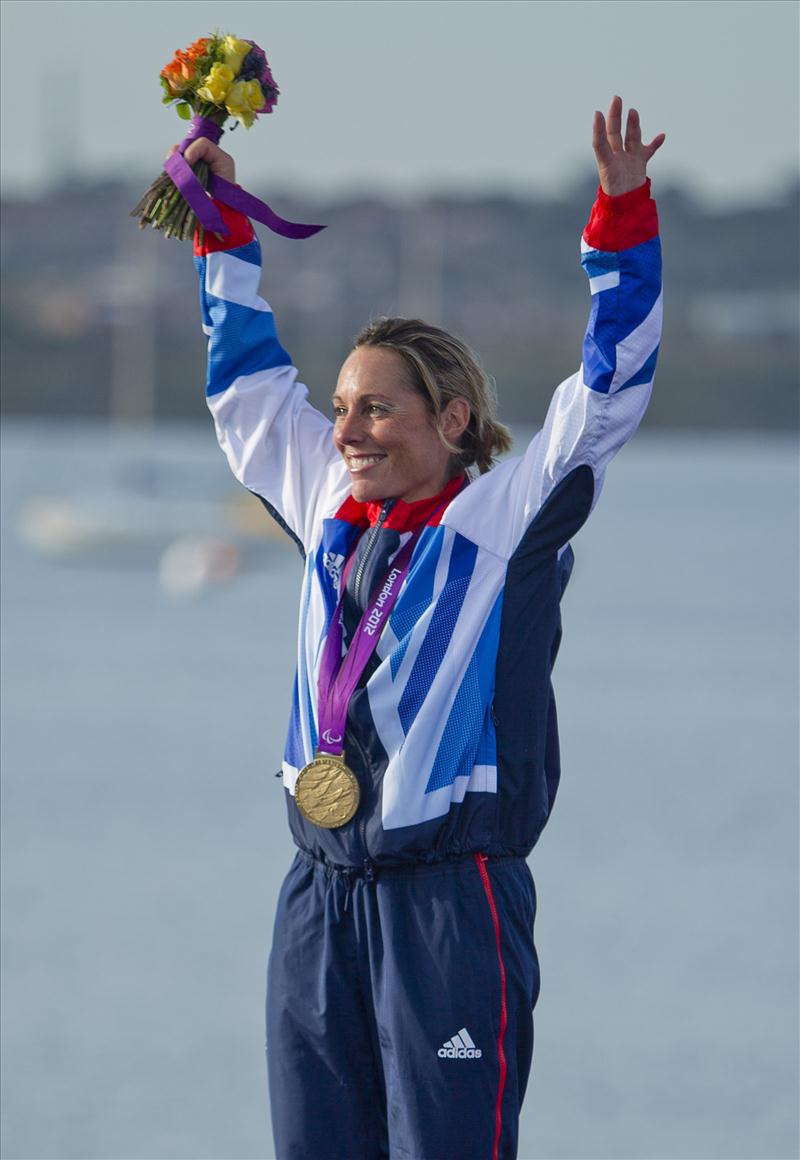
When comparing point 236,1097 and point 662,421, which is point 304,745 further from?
point 662,421

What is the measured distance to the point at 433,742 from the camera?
2.69 m

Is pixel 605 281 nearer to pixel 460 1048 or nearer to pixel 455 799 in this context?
pixel 455 799

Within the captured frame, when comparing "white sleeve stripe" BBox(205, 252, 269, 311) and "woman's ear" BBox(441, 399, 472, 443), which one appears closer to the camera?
"woman's ear" BBox(441, 399, 472, 443)

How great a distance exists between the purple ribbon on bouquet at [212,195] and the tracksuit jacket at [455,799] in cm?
63

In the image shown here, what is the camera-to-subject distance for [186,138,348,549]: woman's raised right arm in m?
3.08

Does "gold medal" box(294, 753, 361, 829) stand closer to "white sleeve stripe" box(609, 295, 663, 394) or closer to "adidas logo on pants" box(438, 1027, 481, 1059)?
"adidas logo on pants" box(438, 1027, 481, 1059)

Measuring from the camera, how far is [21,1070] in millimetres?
5883

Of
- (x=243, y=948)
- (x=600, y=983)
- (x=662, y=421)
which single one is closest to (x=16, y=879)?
(x=243, y=948)

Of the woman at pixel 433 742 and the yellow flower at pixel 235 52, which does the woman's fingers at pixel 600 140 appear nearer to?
the woman at pixel 433 742

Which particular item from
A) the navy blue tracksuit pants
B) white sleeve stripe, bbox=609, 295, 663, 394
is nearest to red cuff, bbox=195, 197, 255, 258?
white sleeve stripe, bbox=609, 295, 663, 394

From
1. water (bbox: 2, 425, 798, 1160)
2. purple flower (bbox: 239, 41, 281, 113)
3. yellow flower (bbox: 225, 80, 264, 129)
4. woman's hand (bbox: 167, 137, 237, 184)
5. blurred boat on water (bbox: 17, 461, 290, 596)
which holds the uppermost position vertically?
blurred boat on water (bbox: 17, 461, 290, 596)

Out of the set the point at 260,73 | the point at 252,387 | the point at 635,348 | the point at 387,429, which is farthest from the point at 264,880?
the point at 635,348

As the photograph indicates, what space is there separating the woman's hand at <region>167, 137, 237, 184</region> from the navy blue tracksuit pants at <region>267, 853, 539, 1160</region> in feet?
3.80

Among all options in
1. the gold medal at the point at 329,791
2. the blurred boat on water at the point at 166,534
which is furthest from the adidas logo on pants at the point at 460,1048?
the blurred boat on water at the point at 166,534
